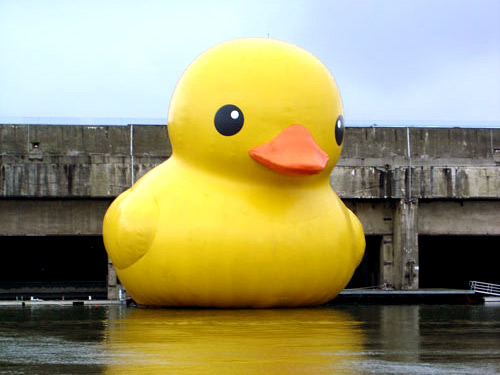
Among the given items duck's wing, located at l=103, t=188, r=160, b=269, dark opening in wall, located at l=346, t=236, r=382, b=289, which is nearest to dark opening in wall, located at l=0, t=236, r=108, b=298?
dark opening in wall, located at l=346, t=236, r=382, b=289

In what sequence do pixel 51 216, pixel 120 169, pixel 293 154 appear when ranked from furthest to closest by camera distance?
1. pixel 51 216
2. pixel 120 169
3. pixel 293 154

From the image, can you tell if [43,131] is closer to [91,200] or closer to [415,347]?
[91,200]

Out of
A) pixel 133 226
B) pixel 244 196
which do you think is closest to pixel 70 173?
pixel 133 226

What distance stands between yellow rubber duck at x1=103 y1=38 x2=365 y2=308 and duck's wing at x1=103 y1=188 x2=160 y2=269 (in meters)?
0.02

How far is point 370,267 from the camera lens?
29156 millimetres

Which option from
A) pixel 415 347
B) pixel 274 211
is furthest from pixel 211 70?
pixel 415 347

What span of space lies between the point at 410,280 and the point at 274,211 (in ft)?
32.5

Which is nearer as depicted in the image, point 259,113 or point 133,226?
point 259,113

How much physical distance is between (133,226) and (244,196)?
2.11 meters

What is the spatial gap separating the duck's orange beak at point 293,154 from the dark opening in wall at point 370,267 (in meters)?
11.0

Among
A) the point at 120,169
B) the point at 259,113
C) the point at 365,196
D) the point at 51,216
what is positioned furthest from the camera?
the point at 365,196

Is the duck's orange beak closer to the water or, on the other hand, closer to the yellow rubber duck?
the yellow rubber duck

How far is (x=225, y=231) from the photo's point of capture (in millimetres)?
15414

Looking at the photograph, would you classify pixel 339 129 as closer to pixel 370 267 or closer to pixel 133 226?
pixel 133 226
